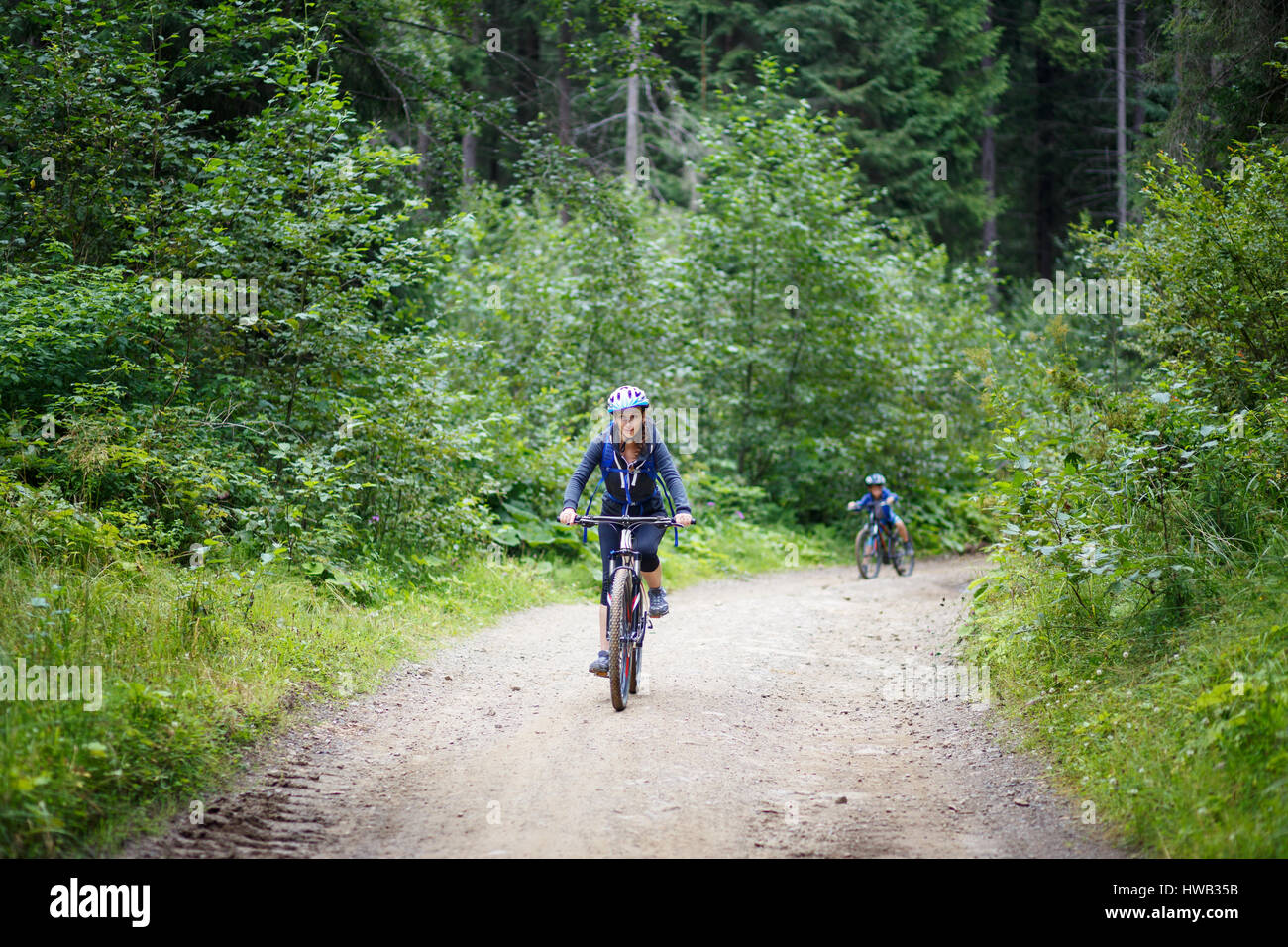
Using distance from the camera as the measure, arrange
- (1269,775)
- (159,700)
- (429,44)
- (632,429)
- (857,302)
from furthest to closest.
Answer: (857,302) < (429,44) < (632,429) < (159,700) < (1269,775)

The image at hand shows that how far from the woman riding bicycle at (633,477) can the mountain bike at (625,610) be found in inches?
4.7

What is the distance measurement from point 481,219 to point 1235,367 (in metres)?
14.6

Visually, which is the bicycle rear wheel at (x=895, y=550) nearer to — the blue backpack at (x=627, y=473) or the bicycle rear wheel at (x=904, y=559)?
the bicycle rear wheel at (x=904, y=559)

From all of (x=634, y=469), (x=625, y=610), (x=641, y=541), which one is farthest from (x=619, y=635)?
(x=634, y=469)

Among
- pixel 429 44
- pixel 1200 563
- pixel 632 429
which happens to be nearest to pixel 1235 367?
pixel 1200 563

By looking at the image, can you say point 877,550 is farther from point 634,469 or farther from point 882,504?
point 634,469

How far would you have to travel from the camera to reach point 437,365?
37.0 feet

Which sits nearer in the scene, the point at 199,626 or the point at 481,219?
the point at 199,626

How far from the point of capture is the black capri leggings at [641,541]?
271 inches

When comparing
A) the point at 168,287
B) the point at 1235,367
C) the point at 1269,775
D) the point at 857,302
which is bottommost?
the point at 1269,775

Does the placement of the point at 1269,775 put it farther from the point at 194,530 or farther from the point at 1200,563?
the point at 194,530

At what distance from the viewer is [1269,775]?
3.90 meters

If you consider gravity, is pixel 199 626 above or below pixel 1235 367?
below

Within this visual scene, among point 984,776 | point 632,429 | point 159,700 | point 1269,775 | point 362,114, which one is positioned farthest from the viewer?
point 362,114
